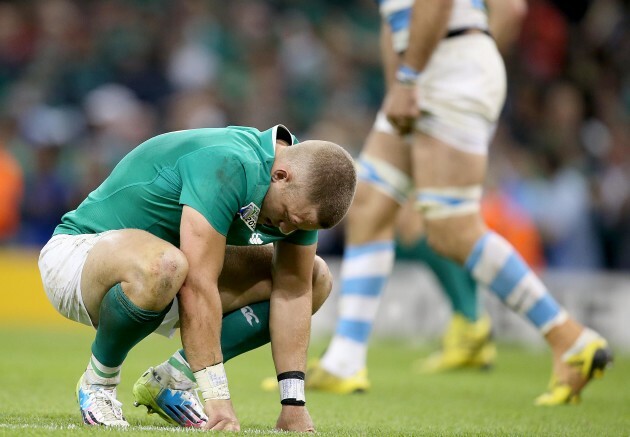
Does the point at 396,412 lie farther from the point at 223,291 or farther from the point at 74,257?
the point at 74,257

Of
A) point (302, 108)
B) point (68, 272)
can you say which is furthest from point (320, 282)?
point (302, 108)

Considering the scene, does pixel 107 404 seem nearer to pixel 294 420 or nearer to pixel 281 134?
pixel 294 420

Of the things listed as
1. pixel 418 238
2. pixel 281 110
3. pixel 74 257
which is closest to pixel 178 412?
pixel 74 257

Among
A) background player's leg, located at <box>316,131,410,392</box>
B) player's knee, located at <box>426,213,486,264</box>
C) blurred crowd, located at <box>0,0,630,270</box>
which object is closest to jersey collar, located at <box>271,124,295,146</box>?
player's knee, located at <box>426,213,486,264</box>

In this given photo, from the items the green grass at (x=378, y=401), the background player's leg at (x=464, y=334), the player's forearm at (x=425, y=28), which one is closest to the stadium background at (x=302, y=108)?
the background player's leg at (x=464, y=334)

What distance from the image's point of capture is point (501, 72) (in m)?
5.64

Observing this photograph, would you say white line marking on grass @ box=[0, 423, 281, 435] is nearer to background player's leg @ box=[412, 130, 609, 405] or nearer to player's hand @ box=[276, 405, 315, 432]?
player's hand @ box=[276, 405, 315, 432]

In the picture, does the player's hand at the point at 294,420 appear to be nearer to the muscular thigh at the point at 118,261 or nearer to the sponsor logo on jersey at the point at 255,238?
the sponsor logo on jersey at the point at 255,238

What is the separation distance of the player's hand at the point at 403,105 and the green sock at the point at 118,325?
81.9 inches

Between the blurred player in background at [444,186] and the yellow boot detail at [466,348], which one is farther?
the yellow boot detail at [466,348]

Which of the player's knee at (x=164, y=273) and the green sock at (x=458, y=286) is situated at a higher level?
the player's knee at (x=164, y=273)

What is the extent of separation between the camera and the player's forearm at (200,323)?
11.9 ft

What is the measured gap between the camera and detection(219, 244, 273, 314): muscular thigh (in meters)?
4.19

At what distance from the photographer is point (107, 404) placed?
12.9 ft
